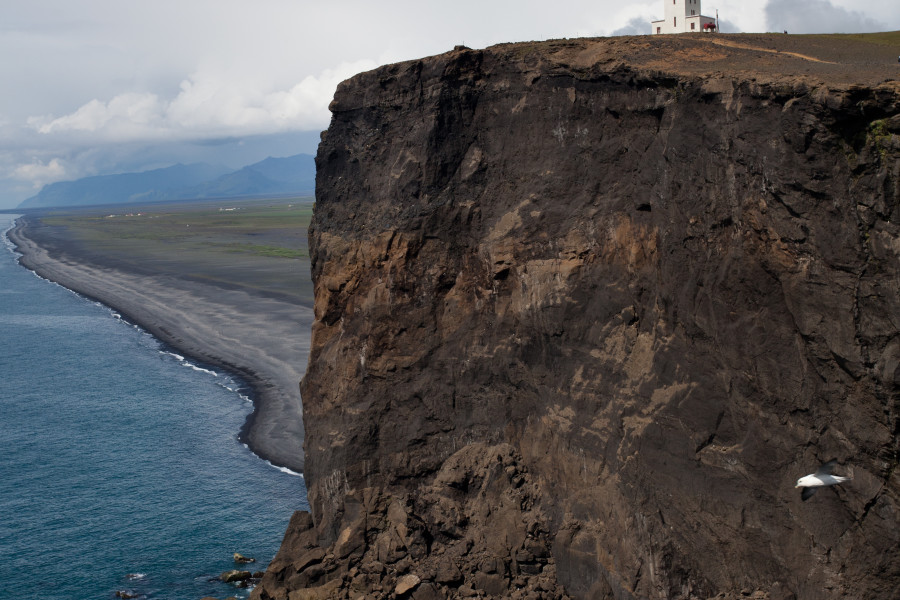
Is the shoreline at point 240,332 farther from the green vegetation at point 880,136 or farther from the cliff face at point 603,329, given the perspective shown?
the green vegetation at point 880,136

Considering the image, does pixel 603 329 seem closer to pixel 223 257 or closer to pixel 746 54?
pixel 746 54

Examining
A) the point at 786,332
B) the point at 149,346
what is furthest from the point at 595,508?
the point at 149,346

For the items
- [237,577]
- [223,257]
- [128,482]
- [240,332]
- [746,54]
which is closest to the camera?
[746,54]

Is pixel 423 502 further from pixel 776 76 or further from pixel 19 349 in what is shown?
pixel 19 349

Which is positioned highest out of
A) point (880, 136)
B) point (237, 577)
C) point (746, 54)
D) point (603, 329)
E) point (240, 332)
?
point (746, 54)

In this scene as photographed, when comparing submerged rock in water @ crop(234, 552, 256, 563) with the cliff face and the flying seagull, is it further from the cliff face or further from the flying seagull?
the flying seagull

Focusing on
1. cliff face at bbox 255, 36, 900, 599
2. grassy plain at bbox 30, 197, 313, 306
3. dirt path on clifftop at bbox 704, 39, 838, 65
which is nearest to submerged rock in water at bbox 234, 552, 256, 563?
cliff face at bbox 255, 36, 900, 599

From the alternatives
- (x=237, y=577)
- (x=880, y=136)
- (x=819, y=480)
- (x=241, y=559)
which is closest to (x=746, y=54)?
(x=880, y=136)
